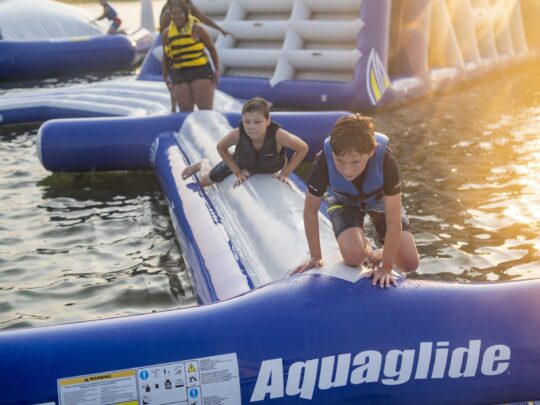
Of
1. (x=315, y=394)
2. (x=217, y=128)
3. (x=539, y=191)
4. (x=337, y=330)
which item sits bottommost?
(x=539, y=191)

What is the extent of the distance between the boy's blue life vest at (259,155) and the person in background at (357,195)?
1.20m

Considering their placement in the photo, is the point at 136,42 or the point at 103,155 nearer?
the point at 103,155

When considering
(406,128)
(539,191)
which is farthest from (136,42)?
(539,191)

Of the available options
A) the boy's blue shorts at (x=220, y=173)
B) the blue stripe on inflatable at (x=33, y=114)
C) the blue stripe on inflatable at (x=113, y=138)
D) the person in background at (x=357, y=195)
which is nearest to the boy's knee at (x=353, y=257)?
the person in background at (x=357, y=195)

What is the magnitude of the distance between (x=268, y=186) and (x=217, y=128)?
1638mm

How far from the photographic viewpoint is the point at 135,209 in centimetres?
580

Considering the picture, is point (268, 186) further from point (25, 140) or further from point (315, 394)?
point (25, 140)

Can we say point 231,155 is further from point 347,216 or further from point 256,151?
point 347,216

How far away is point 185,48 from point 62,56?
6.16 meters

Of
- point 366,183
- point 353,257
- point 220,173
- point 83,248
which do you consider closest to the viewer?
point 353,257

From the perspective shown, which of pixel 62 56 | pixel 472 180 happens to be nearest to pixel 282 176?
pixel 472 180

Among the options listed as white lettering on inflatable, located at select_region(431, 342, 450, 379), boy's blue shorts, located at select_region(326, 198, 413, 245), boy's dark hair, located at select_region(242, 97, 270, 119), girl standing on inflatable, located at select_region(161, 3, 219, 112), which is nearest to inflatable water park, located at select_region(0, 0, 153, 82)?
girl standing on inflatable, located at select_region(161, 3, 219, 112)

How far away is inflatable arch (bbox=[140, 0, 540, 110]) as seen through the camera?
8781 millimetres

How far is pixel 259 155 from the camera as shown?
479 centimetres
